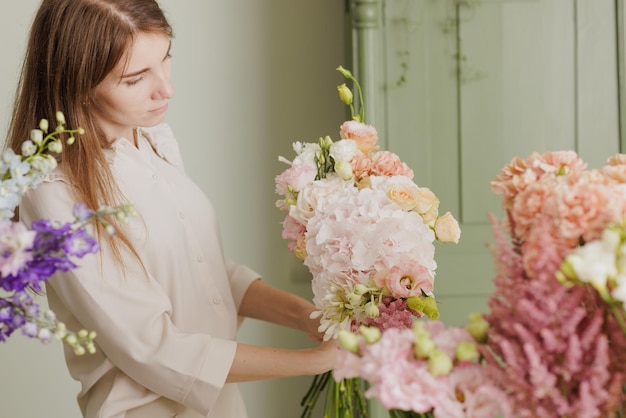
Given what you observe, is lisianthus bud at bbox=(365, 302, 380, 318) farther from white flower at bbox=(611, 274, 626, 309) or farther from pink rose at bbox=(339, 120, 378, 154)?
white flower at bbox=(611, 274, 626, 309)

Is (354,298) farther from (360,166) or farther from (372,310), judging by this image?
(360,166)

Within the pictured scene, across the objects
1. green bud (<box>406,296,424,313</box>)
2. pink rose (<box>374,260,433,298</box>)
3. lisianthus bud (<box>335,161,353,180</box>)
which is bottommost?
green bud (<box>406,296,424,313</box>)

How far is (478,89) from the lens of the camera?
7.90ft

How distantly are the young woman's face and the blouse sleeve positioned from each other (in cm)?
19

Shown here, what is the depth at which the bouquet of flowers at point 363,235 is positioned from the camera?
1.22 meters

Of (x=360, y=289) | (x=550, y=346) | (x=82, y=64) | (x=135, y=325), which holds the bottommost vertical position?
(x=135, y=325)

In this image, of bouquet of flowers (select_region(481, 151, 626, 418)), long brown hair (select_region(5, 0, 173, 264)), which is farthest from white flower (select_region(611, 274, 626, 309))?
long brown hair (select_region(5, 0, 173, 264))

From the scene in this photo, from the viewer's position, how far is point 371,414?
95.6 inches

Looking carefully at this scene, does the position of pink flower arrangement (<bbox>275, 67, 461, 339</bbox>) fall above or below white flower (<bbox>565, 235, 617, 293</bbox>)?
below

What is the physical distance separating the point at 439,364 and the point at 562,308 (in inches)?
4.6

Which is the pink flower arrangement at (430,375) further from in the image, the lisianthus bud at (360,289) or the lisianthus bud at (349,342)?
the lisianthus bud at (360,289)

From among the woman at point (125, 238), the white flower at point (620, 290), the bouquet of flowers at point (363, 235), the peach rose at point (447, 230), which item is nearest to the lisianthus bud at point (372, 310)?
the bouquet of flowers at point (363, 235)

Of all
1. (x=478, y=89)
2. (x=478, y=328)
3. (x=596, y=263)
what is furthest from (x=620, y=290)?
(x=478, y=89)

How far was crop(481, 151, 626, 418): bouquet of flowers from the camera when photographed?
0.67 metres
